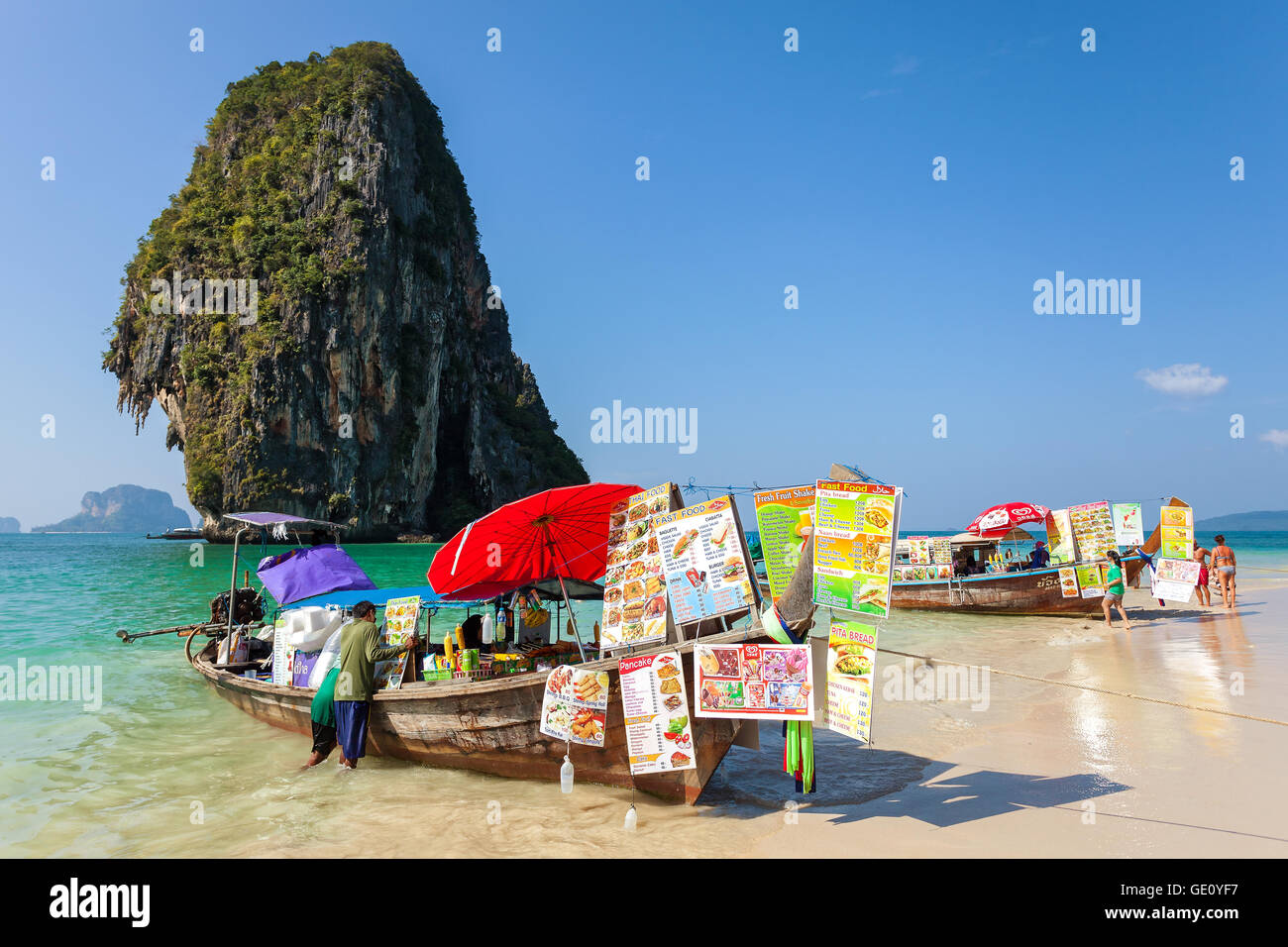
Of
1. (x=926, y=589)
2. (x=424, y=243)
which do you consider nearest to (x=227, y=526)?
(x=424, y=243)

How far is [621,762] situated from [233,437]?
50177 mm

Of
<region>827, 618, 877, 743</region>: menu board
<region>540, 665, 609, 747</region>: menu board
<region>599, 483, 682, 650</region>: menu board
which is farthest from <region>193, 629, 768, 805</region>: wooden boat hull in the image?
<region>827, 618, 877, 743</region>: menu board

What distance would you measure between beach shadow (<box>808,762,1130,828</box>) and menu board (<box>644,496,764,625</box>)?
185 cm

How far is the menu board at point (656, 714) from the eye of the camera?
533 centimetres

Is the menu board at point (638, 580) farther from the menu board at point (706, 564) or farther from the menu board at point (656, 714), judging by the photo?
the menu board at point (656, 714)

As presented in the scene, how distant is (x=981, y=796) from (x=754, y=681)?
2.24 metres

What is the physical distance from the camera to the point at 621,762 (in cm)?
593

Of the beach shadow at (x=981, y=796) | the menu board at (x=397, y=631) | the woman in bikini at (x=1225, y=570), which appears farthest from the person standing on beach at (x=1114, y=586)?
the menu board at (x=397, y=631)

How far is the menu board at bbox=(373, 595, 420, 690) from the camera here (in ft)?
25.6

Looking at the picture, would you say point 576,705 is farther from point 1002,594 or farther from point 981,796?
point 1002,594

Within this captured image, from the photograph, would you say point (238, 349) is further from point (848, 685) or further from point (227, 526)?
point (848, 685)

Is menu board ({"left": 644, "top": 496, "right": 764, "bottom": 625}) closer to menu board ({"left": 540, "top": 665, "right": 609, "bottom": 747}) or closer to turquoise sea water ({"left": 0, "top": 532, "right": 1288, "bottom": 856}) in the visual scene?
menu board ({"left": 540, "top": 665, "right": 609, "bottom": 747})

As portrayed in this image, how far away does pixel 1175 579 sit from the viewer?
1537 cm
